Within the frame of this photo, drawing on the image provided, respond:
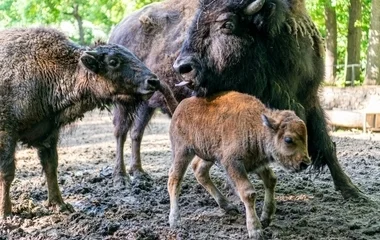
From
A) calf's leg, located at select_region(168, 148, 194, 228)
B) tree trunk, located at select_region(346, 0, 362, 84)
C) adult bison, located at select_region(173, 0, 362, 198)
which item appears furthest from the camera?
tree trunk, located at select_region(346, 0, 362, 84)

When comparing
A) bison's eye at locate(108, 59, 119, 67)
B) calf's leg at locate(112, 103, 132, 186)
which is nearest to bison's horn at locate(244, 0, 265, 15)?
bison's eye at locate(108, 59, 119, 67)

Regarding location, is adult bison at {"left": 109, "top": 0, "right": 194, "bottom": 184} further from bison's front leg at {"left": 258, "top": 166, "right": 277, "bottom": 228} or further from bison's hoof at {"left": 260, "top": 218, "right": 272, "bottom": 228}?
bison's hoof at {"left": 260, "top": 218, "right": 272, "bottom": 228}

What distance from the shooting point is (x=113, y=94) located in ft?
19.3

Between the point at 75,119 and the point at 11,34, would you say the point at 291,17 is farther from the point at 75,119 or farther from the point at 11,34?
the point at 11,34

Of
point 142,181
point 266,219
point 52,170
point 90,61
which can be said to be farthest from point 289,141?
point 142,181

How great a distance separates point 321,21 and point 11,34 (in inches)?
998

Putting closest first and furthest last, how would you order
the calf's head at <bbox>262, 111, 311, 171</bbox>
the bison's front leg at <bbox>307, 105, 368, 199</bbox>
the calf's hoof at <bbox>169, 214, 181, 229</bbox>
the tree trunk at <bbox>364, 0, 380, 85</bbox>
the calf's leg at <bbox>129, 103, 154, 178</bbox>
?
the calf's head at <bbox>262, 111, 311, 171</bbox>
the calf's hoof at <bbox>169, 214, 181, 229</bbox>
the bison's front leg at <bbox>307, 105, 368, 199</bbox>
the calf's leg at <bbox>129, 103, 154, 178</bbox>
the tree trunk at <bbox>364, 0, 380, 85</bbox>

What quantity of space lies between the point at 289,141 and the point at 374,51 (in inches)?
638

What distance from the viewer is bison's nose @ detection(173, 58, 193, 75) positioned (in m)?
5.60

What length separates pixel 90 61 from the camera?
19.0 ft

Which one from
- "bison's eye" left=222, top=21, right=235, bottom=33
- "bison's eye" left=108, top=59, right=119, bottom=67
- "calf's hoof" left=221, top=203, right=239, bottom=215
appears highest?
"bison's eye" left=222, top=21, right=235, bottom=33

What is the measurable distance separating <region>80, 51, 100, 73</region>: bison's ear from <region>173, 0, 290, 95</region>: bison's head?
75 cm

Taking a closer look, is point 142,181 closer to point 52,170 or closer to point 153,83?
point 52,170

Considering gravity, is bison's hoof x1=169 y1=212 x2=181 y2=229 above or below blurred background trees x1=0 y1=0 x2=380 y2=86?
below
